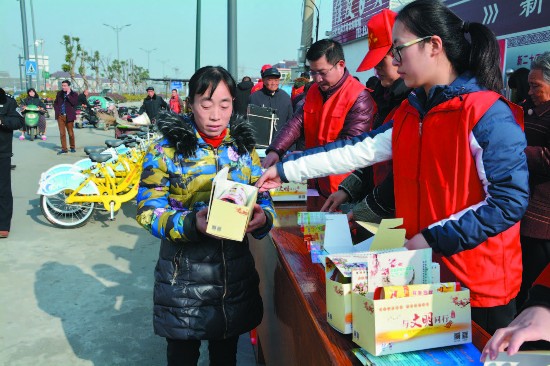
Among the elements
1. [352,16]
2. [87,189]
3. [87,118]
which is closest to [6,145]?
[87,189]

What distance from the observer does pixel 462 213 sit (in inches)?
55.1

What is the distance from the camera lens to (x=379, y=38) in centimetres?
239

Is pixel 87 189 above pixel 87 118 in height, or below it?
below

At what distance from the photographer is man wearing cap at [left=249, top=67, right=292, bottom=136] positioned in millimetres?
6508

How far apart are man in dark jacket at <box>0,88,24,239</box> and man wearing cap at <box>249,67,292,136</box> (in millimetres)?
3029

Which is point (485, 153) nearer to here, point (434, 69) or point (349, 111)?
point (434, 69)

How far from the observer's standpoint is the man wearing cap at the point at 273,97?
651cm

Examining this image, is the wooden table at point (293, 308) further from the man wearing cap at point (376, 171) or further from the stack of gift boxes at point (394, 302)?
the man wearing cap at point (376, 171)

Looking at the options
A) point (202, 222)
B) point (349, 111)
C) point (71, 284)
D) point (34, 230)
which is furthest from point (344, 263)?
point (34, 230)

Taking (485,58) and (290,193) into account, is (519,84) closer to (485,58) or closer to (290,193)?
(290,193)

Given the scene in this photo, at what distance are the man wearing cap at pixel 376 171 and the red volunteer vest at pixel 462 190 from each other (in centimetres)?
40

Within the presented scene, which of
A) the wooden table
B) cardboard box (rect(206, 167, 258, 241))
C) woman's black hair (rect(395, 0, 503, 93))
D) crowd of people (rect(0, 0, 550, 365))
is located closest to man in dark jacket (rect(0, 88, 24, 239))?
the wooden table

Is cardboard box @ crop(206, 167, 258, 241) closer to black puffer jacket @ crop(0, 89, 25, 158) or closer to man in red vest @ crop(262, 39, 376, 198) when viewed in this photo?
man in red vest @ crop(262, 39, 376, 198)

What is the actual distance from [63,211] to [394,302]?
581 centimetres
